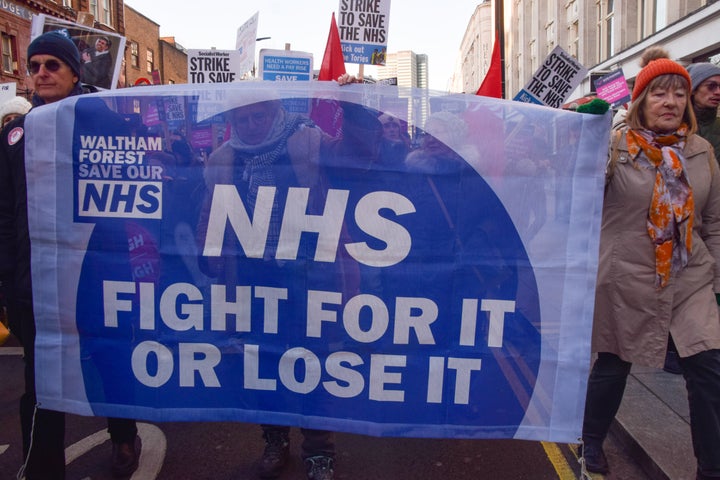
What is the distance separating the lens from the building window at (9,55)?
24369 mm

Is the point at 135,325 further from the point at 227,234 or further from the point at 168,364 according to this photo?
the point at 227,234

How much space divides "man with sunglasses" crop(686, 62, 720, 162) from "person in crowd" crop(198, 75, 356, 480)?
255cm

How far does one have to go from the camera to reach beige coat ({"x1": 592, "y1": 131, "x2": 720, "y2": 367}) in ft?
9.05

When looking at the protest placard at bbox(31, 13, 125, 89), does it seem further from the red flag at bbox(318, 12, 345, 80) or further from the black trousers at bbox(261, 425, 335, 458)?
the black trousers at bbox(261, 425, 335, 458)

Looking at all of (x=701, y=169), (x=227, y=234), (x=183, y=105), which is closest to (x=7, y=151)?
(x=183, y=105)

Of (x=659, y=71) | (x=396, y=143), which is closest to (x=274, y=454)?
(x=396, y=143)

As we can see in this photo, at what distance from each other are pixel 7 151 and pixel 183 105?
81 cm

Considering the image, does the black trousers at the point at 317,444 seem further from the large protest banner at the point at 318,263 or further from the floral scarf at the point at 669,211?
the floral scarf at the point at 669,211

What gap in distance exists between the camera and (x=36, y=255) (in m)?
2.66

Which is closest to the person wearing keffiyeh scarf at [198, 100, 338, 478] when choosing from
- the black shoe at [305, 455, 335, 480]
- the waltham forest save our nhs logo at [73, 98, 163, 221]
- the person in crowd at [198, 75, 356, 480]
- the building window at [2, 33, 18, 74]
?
the person in crowd at [198, 75, 356, 480]

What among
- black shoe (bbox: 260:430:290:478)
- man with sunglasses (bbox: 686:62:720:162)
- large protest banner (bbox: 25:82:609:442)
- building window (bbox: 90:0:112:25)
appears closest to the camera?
large protest banner (bbox: 25:82:609:442)

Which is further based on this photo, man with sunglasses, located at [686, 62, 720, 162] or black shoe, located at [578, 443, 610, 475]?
man with sunglasses, located at [686, 62, 720, 162]

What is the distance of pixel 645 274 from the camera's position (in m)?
2.78

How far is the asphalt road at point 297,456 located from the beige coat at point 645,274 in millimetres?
859
